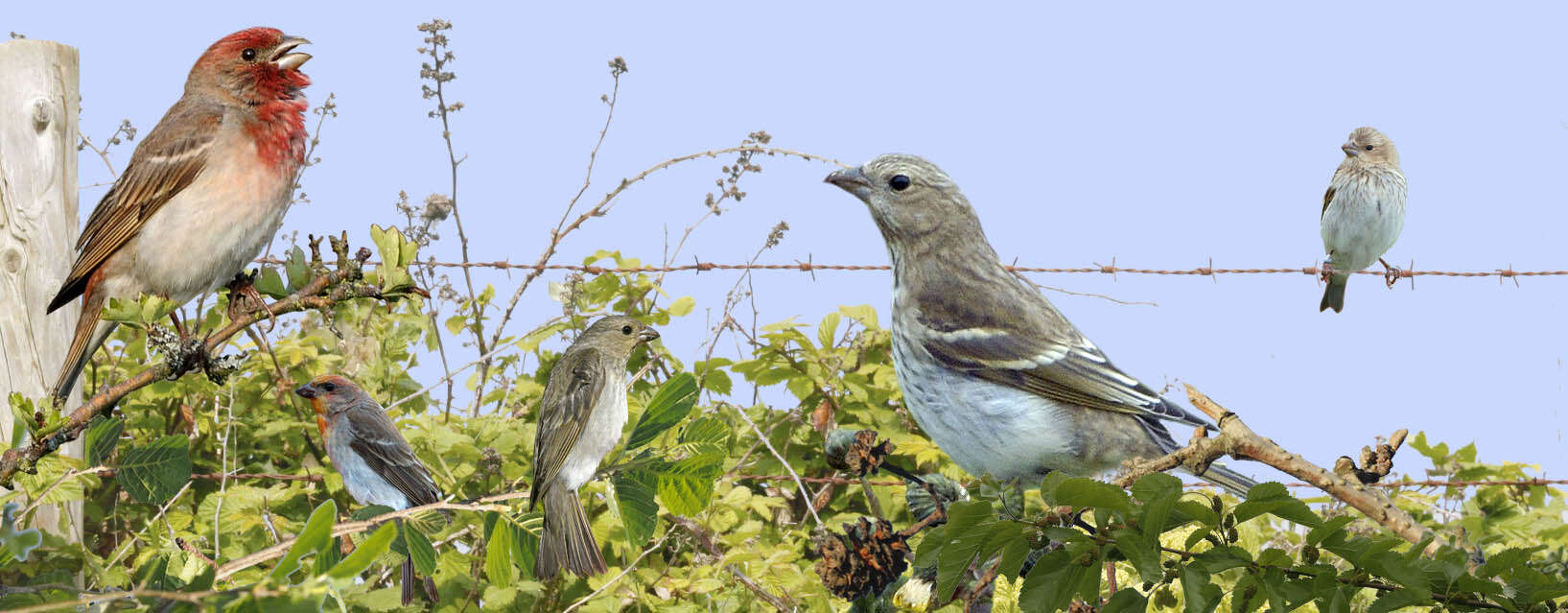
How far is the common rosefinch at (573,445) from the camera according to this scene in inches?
124

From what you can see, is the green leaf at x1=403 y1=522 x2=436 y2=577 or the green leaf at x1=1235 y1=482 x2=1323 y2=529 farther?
the green leaf at x1=403 y1=522 x2=436 y2=577

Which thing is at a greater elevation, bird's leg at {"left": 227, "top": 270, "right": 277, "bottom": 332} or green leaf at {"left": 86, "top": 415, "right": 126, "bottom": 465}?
bird's leg at {"left": 227, "top": 270, "right": 277, "bottom": 332}

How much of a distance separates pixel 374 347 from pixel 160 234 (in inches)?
103

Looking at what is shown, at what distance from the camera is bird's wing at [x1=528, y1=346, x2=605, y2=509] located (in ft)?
10.2

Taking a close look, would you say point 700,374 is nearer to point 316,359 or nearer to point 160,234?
point 316,359

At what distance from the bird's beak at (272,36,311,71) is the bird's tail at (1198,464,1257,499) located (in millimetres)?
2915

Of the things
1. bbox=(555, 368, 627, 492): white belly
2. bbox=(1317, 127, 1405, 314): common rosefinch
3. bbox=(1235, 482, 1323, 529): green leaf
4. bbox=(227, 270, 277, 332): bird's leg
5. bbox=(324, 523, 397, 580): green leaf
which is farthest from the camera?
bbox=(1317, 127, 1405, 314): common rosefinch

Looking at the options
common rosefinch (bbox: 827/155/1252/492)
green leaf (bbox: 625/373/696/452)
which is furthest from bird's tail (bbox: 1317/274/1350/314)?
green leaf (bbox: 625/373/696/452)

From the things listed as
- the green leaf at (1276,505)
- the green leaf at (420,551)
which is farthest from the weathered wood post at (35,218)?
the green leaf at (1276,505)

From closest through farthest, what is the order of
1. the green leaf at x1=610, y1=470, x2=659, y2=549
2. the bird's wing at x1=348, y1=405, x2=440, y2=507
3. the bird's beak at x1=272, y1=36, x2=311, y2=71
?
1. the green leaf at x1=610, y1=470, x2=659, y2=549
2. the bird's beak at x1=272, y1=36, x2=311, y2=71
3. the bird's wing at x1=348, y1=405, x2=440, y2=507

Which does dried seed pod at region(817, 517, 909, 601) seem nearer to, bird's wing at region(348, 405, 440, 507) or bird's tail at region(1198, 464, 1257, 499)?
bird's tail at region(1198, 464, 1257, 499)

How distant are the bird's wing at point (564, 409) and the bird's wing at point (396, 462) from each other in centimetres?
119

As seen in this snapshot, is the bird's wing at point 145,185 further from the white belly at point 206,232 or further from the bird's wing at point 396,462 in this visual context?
the bird's wing at point 396,462

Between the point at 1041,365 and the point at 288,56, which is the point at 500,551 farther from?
the point at 288,56
